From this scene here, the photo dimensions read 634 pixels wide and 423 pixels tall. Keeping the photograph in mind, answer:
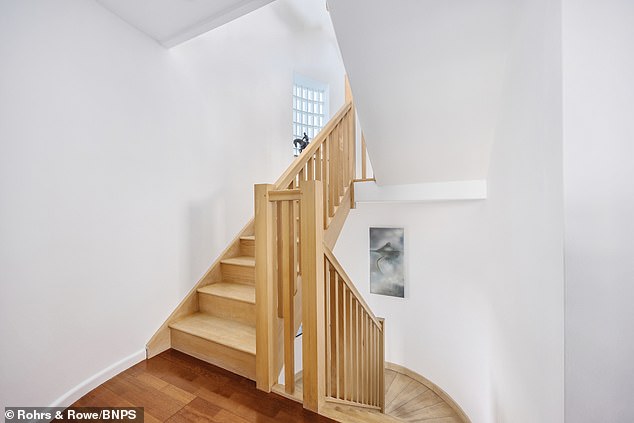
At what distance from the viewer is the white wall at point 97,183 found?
52.9 inches

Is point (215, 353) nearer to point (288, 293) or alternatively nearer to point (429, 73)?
point (288, 293)

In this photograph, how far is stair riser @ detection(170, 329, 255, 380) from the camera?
182 cm

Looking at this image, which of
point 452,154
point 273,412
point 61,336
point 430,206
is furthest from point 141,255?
point 430,206

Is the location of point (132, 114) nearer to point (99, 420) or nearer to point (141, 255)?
point (141, 255)

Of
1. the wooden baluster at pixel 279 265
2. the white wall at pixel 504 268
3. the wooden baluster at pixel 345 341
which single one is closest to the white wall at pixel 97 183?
the wooden baluster at pixel 279 265

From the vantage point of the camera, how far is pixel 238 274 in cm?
262

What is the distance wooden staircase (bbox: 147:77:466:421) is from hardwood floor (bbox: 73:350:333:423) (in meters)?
0.08

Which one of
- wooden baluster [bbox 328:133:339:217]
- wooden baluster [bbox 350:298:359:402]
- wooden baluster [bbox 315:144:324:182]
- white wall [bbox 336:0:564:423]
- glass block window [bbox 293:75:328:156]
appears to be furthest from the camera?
glass block window [bbox 293:75:328:156]

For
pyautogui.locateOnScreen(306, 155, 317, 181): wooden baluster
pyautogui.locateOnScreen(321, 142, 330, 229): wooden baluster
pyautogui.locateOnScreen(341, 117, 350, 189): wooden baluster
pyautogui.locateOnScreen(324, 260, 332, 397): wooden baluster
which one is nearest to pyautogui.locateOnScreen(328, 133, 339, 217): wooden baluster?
pyautogui.locateOnScreen(321, 142, 330, 229): wooden baluster

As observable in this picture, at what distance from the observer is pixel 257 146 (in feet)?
10.8

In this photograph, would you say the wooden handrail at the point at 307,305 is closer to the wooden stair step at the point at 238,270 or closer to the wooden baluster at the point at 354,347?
→ the wooden baluster at the point at 354,347

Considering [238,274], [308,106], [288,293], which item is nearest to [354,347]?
[288,293]

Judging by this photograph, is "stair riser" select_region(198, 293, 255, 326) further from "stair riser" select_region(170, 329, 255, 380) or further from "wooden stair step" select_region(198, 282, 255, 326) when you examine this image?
"stair riser" select_region(170, 329, 255, 380)

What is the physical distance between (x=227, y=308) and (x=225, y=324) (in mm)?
135
